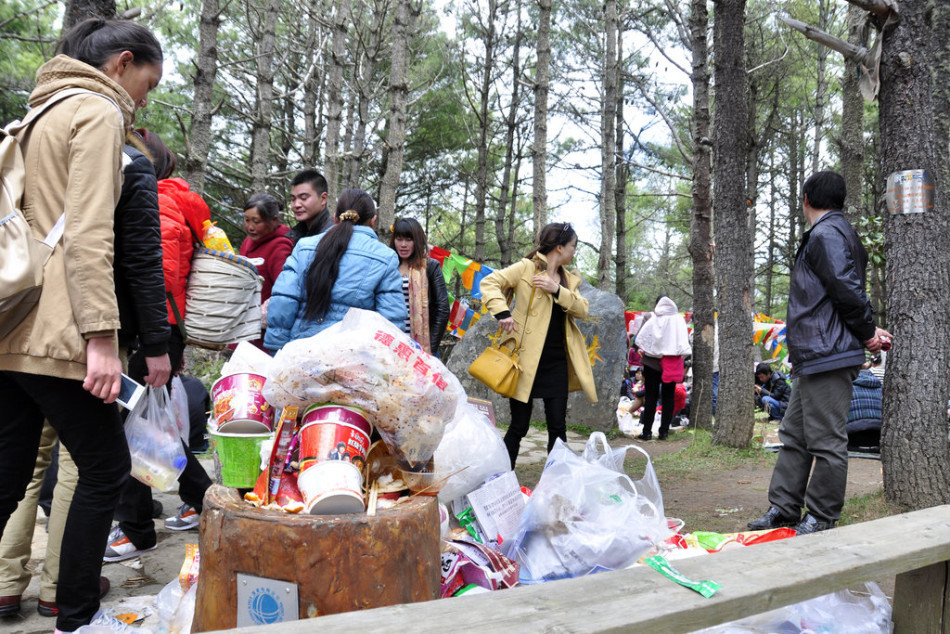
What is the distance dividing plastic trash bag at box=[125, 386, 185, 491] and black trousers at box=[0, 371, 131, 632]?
1.05 ft

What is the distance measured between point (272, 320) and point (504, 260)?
12392mm

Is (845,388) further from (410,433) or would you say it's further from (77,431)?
(77,431)

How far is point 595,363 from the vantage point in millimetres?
7902

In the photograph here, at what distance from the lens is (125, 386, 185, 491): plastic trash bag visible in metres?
2.39

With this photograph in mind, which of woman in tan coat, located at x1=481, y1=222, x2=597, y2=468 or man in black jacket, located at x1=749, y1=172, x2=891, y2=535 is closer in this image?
man in black jacket, located at x1=749, y1=172, x2=891, y2=535

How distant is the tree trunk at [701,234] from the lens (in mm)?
7543

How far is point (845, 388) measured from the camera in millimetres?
3371

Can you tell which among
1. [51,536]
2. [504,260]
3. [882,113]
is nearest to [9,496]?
[51,536]

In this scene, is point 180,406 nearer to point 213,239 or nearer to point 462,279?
point 213,239

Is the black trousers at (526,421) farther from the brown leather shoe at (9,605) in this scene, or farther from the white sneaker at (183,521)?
the brown leather shoe at (9,605)

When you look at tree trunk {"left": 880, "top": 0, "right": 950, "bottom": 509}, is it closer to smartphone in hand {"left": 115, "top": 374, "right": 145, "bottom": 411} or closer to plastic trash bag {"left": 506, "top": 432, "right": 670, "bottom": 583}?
plastic trash bag {"left": 506, "top": 432, "right": 670, "bottom": 583}

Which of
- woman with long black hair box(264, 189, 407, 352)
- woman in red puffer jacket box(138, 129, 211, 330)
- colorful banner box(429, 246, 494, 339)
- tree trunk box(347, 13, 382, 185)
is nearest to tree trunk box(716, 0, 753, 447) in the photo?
woman with long black hair box(264, 189, 407, 352)

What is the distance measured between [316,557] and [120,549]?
1961 millimetres

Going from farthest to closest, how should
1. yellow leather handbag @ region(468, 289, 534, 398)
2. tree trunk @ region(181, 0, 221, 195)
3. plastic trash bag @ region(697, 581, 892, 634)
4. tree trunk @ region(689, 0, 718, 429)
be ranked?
tree trunk @ region(689, 0, 718, 429), tree trunk @ region(181, 0, 221, 195), yellow leather handbag @ region(468, 289, 534, 398), plastic trash bag @ region(697, 581, 892, 634)
